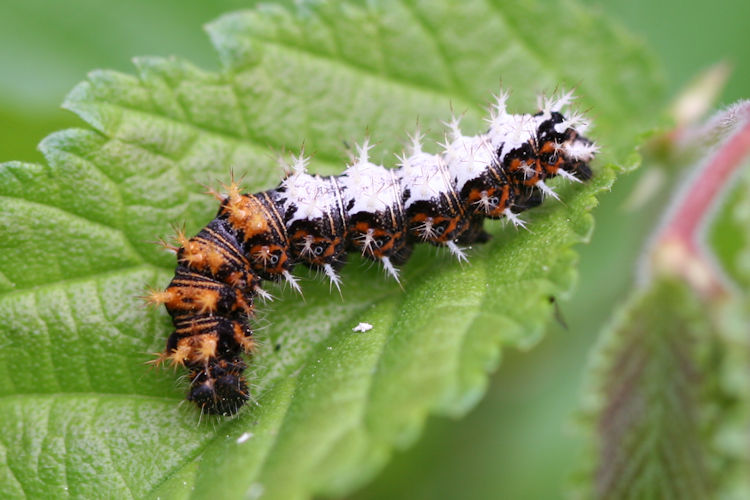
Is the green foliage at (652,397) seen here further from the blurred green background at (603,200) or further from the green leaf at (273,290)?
the blurred green background at (603,200)

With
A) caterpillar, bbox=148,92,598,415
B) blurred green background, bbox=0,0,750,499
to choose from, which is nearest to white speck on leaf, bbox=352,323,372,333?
caterpillar, bbox=148,92,598,415

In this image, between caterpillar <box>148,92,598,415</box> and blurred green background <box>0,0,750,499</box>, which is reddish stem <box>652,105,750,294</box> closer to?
caterpillar <box>148,92,598,415</box>

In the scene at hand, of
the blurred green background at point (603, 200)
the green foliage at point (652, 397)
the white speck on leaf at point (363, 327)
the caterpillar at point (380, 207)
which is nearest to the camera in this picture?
the green foliage at point (652, 397)

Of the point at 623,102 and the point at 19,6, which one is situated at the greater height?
the point at 19,6

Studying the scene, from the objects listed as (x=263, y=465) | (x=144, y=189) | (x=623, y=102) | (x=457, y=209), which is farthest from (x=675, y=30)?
(x=263, y=465)

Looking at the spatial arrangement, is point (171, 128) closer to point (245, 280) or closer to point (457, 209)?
point (245, 280)

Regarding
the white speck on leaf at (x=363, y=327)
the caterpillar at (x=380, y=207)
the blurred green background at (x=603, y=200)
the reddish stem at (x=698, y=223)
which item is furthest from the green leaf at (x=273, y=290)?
the blurred green background at (x=603, y=200)
